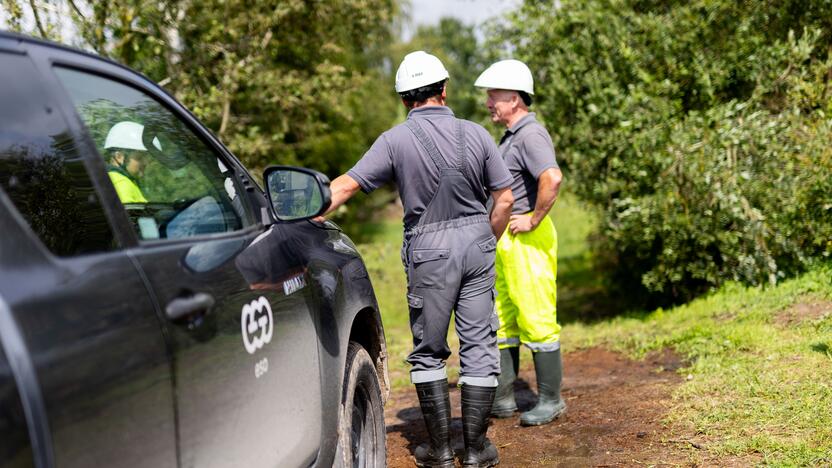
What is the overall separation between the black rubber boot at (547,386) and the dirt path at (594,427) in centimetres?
7

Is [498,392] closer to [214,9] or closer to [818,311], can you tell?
[818,311]

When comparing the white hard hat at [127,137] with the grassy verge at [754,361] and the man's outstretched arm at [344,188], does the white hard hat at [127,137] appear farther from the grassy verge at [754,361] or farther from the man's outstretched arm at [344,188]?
the grassy verge at [754,361]

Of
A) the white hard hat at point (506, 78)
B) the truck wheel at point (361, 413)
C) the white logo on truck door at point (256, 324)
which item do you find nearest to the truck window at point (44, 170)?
the white logo on truck door at point (256, 324)

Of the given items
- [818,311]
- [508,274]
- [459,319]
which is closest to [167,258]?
[459,319]

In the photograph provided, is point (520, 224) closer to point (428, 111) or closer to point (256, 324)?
point (428, 111)

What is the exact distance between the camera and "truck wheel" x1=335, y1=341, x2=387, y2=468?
3.48 metres

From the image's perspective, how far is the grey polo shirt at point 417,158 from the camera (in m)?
4.28

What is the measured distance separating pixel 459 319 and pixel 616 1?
7.28 m

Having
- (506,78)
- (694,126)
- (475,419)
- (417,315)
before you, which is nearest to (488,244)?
(417,315)

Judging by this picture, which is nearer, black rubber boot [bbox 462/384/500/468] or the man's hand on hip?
black rubber boot [bbox 462/384/500/468]

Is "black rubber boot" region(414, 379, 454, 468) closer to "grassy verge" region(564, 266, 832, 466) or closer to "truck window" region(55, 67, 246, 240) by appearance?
"grassy verge" region(564, 266, 832, 466)

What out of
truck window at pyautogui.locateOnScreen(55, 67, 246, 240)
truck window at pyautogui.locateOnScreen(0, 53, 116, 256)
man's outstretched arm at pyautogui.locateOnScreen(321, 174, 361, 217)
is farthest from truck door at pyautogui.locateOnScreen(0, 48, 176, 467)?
man's outstretched arm at pyautogui.locateOnScreen(321, 174, 361, 217)

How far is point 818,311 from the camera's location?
22.5 feet

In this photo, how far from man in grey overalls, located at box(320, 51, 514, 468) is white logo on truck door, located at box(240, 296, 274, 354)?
1.49 m
